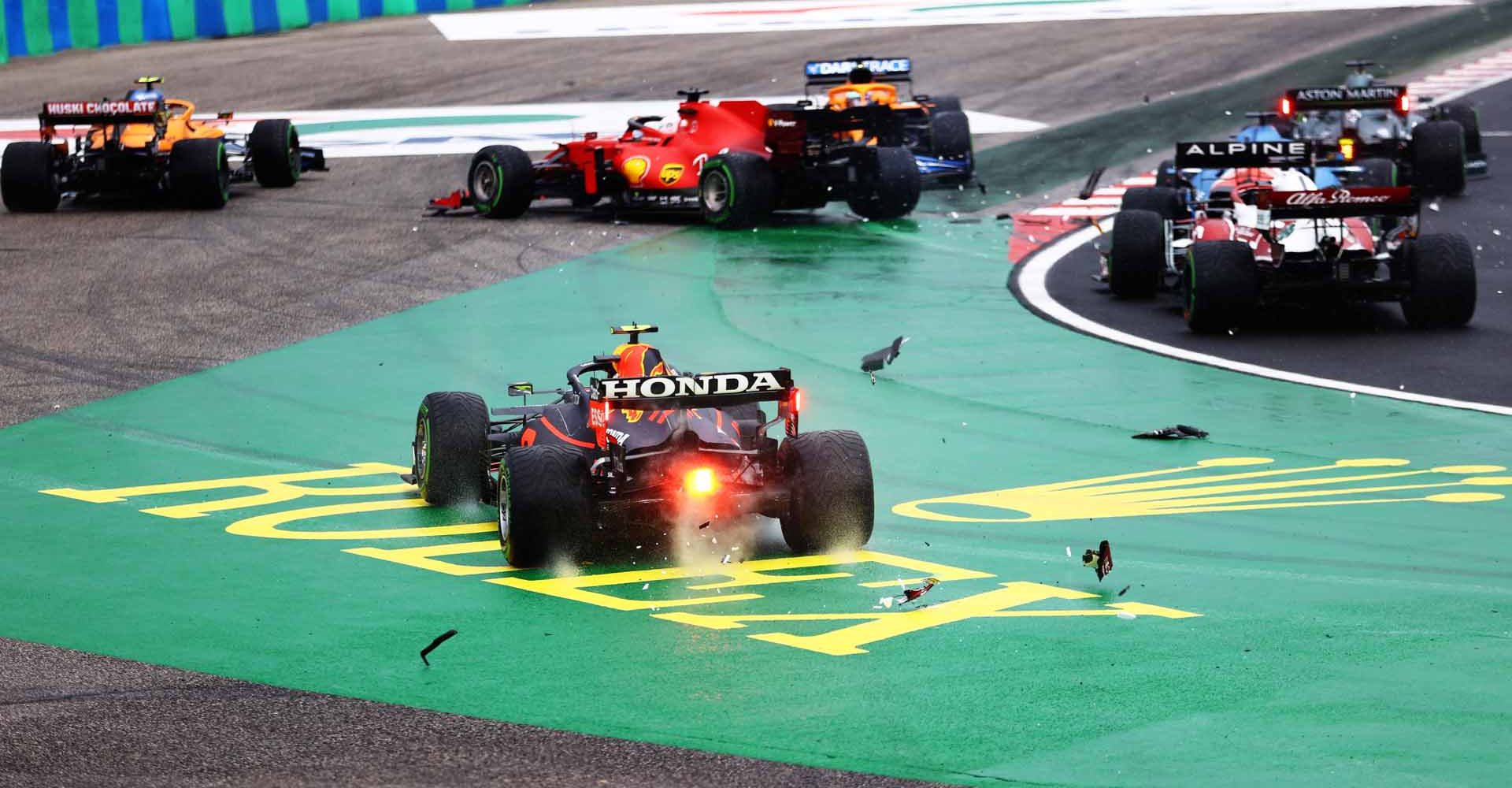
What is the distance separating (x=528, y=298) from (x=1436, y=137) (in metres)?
12.5

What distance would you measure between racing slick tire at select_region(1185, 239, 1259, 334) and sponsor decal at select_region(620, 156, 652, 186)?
8.49m

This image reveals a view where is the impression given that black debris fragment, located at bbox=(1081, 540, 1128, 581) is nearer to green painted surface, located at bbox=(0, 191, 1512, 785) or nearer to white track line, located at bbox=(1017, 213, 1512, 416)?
green painted surface, located at bbox=(0, 191, 1512, 785)

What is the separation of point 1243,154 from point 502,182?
9.09 metres

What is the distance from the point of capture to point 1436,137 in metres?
25.9

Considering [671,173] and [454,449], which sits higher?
[671,173]

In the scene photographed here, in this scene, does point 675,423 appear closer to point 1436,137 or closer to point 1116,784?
point 1116,784

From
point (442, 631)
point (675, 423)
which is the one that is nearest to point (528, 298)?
point (675, 423)

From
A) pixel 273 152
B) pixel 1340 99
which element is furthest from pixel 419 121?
pixel 1340 99

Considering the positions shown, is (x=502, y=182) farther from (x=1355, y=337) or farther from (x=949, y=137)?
(x=1355, y=337)

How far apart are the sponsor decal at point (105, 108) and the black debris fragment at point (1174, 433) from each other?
47.3 ft

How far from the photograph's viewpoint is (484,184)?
24.7 m

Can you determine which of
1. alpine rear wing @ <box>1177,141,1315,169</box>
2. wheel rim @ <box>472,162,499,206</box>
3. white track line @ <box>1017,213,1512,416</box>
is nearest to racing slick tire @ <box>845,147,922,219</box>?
white track line @ <box>1017,213,1512,416</box>

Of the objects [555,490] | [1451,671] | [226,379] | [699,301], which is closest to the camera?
[1451,671]

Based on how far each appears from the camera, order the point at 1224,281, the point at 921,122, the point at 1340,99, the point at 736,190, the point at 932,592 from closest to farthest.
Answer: the point at 932,592 < the point at 1224,281 < the point at 736,190 < the point at 1340,99 < the point at 921,122
